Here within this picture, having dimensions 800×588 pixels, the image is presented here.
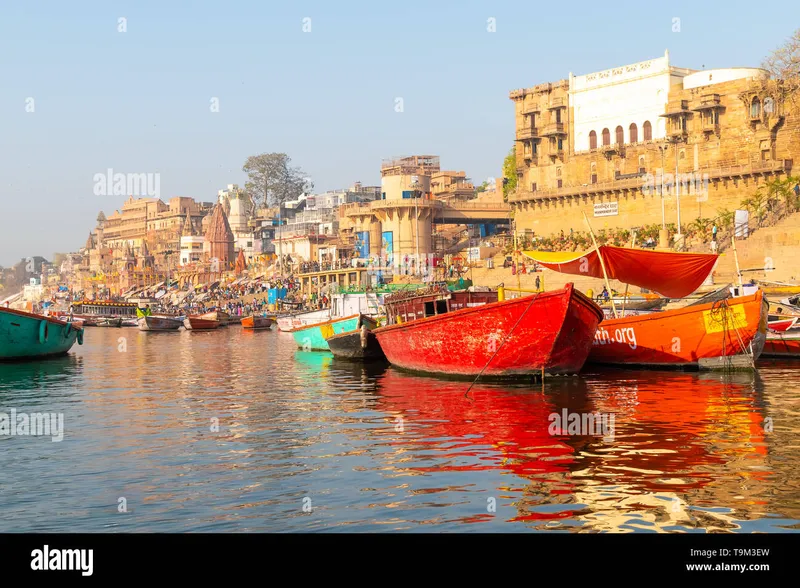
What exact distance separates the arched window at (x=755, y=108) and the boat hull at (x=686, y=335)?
42692mm

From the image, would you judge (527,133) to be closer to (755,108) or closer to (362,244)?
(755,108)

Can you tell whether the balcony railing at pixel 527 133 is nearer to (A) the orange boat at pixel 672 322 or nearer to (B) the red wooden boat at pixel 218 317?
(B) the red wooden boat at pixel 218 317

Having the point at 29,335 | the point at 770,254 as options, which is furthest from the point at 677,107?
the point at 29,335

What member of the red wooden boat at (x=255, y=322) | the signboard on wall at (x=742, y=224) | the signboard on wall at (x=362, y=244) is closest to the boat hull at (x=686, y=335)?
the signboard on wall at (x=742, y=224)

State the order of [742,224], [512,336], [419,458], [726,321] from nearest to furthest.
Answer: [419,458]
[512,336]
[726,321]
[742,224]

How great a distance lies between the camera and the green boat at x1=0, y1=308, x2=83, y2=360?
4025cm

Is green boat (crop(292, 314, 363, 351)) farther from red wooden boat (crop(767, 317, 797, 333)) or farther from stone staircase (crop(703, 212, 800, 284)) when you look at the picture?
stone staircase (crop(703, 212, 800, 284))

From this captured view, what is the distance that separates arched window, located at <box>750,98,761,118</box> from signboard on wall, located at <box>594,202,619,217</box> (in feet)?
44.3

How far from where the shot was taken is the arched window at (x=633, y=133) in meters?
73.4

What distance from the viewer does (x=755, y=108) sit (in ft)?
211

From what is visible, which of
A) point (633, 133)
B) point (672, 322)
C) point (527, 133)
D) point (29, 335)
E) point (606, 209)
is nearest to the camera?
point (672, 322)

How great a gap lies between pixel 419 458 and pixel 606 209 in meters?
63.7

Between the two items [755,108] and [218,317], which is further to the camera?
[218,317]
